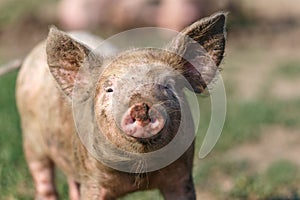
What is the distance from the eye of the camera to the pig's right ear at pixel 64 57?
4703 millimetres

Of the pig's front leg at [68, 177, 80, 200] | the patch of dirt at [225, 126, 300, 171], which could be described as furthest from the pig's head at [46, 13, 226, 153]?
the patch of dirt at [225, 126, 300, 171]

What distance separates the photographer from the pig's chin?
3.86m

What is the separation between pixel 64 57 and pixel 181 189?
0.99 metres

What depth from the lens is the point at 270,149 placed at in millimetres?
7969

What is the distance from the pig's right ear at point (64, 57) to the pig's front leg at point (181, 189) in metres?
0.79

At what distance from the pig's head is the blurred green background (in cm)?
26

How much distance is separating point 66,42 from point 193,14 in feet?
29.7

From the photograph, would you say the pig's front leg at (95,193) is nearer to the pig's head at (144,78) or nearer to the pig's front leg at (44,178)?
the pig's head at (144,78)

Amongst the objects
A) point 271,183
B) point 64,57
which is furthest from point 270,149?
point 64,57

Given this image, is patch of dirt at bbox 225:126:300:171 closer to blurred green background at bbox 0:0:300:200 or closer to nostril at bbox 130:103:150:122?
blurred green background at bbox 0:0:300:200

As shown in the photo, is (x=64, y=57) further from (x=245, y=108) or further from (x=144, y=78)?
(x=245, y=108)

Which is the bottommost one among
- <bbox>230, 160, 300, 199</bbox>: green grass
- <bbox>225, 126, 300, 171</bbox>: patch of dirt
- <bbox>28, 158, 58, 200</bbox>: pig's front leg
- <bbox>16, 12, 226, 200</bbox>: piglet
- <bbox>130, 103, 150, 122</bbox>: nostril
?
<bbox>225, 126, 300, 171</bbox>: patch of dirt

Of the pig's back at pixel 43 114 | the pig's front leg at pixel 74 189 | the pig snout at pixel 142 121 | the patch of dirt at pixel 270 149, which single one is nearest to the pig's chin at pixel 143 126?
the pig snout at pixel 142 121

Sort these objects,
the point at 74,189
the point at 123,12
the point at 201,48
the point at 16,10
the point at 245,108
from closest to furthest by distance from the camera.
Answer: the point at 201,48, the point at 74,189, the point at 245,108, the point at 123,12, the point at 16,10
